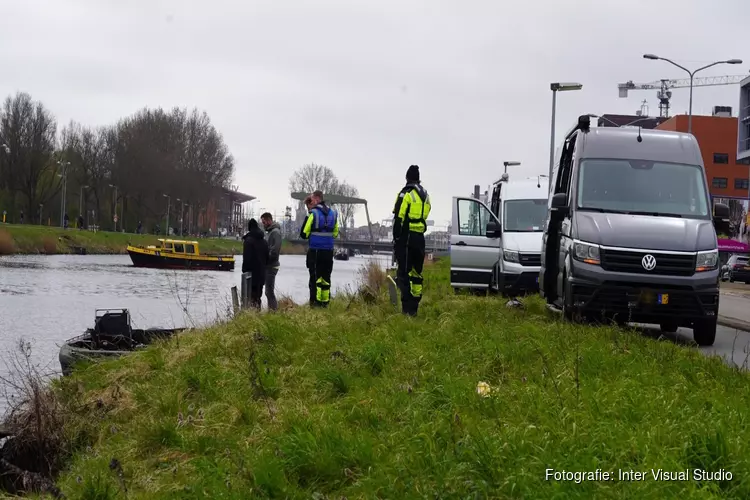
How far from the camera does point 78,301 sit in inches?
1144

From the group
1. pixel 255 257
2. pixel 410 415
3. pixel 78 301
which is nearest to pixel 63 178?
pixel 78 301

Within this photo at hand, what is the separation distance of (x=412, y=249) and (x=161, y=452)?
5.52m

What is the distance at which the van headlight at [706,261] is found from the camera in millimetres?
10688

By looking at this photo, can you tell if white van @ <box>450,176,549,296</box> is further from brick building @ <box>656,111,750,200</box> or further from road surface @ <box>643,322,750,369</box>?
brick building @ <box>656,111,750,200</box>

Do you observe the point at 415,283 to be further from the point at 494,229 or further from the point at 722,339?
the point at 494,229

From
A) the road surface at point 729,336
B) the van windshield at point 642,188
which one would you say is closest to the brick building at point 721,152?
the road surface at point 729,336

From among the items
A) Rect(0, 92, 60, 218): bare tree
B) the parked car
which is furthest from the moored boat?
the parked car

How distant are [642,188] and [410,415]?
685 centimetres

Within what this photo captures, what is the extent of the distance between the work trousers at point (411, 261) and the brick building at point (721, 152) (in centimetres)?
9151

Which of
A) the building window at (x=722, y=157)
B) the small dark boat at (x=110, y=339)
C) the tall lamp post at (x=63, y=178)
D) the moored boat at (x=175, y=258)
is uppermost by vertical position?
the building window at (x=722, y=157)

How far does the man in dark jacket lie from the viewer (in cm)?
1576

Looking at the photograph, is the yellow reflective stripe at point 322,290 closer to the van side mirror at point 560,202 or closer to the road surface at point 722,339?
the van side mirror at point 560,202

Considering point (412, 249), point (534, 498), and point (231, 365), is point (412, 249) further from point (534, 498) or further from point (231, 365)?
point (534, 498)

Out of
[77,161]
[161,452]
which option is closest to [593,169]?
[161,452]
